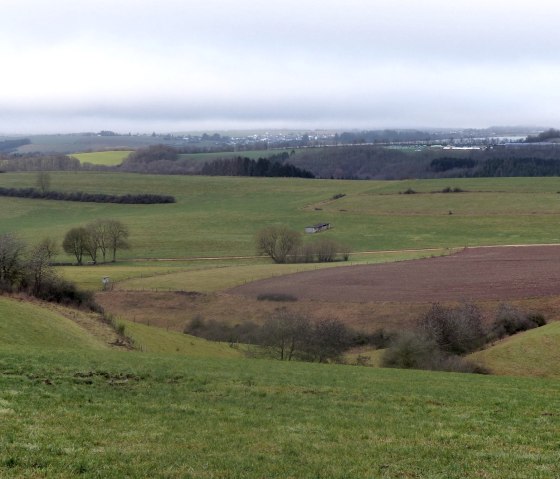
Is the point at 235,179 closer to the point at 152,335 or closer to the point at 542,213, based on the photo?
the point at 542,213

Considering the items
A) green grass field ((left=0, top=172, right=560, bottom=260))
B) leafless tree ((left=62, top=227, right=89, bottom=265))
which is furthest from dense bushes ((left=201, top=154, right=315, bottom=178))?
leafless tree ((left=62, top=227, right=89, bottom=265))

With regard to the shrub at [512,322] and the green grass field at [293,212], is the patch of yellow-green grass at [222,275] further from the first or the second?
the shrub at [512,322]

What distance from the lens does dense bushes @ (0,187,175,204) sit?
124m

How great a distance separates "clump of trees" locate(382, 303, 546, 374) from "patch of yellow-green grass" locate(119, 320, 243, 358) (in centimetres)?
826

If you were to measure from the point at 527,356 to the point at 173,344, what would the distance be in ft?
54.8

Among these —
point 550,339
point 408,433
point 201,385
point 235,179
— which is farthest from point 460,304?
point 235,179

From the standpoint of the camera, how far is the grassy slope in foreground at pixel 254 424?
408 inches

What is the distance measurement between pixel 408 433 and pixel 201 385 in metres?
6.59

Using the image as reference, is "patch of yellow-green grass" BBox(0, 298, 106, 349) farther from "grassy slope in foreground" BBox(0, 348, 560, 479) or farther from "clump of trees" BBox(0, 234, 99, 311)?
"clump of trees" BBox(0, 234, 99, 311)

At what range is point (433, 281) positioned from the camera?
56000 mm

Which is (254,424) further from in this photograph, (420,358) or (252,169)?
(252,169)

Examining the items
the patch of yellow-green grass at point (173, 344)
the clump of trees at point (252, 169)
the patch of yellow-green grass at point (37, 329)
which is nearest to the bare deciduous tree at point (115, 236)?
the patch of yellow-green grass at point (173, 344)

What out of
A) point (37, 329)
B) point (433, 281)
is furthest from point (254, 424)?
point (433, 281)

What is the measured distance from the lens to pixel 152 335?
36.2 meters
